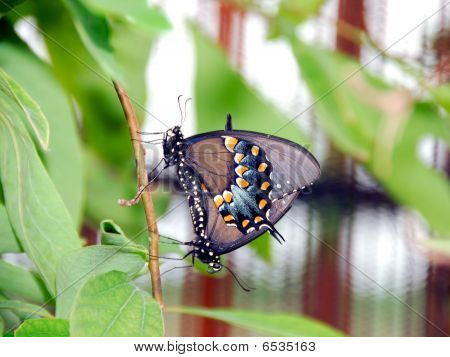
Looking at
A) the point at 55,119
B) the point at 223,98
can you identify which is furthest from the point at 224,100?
the point at 55,119

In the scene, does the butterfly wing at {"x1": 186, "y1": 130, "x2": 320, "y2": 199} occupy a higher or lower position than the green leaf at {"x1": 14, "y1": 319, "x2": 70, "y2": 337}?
higher

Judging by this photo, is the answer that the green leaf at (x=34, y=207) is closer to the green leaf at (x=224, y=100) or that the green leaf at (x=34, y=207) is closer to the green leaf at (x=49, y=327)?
the green leaf at (x=49, y=327)

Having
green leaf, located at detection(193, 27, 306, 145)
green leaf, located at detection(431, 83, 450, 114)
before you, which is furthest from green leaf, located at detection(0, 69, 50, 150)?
green leaf, located at detection(431, 83, 450, 114)

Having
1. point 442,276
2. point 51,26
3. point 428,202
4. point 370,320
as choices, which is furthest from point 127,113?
point 442,276

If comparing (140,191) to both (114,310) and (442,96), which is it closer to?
(114,310)

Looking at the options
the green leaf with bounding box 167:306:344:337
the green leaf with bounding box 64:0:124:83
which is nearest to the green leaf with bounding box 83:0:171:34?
the green leaf with bounding box 64:0:124:83

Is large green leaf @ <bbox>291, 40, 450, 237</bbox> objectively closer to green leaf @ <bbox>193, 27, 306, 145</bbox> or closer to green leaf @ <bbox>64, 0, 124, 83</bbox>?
green leaf @ <bbox>193, 27, 306, 145</bbox>

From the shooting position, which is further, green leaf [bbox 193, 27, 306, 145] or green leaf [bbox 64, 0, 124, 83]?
green leaf [bbox 193, 27, 306, 145]

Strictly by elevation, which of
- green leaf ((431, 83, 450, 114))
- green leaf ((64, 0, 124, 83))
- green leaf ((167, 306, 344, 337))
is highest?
green leaf ((431, 83, 450, 114))
